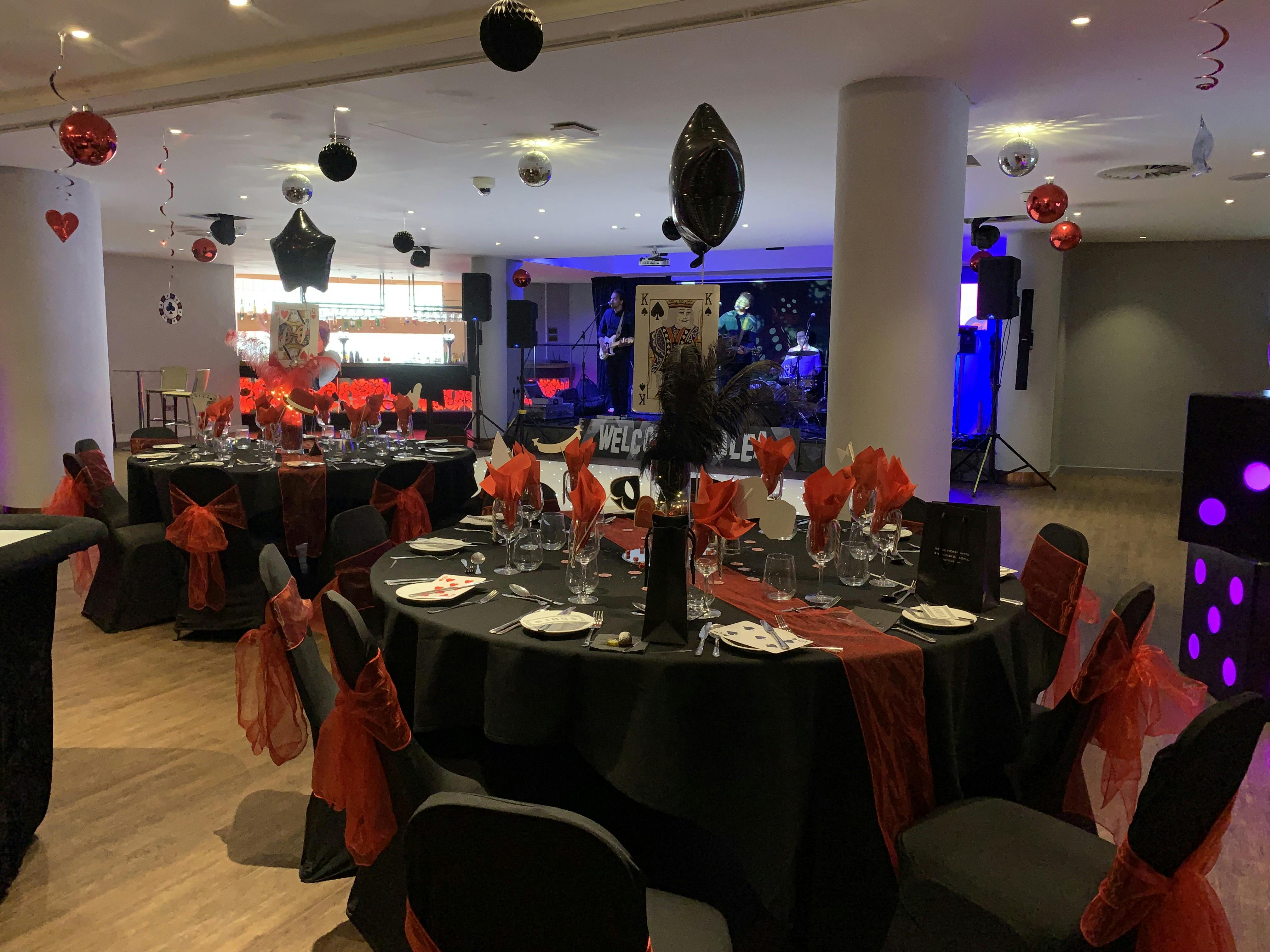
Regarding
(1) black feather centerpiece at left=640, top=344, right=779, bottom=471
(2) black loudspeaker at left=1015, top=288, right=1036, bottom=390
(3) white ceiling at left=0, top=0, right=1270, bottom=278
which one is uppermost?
(3) white ceiling at left=0, top=0, right=1270, bottom=278

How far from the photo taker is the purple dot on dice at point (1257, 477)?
3605 millimetres

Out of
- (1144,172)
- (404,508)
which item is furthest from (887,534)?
(1144,172)

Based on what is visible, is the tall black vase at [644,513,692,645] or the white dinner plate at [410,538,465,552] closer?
the tall black vase at [644,513,692,645]

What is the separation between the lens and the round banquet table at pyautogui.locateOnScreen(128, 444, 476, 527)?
4609mm

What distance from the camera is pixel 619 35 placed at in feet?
14.0

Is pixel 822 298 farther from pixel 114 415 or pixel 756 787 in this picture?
pixel 756 787

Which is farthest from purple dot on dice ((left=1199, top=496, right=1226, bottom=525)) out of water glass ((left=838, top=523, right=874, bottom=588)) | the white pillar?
the white pillar

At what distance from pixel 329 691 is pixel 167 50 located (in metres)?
4.37
